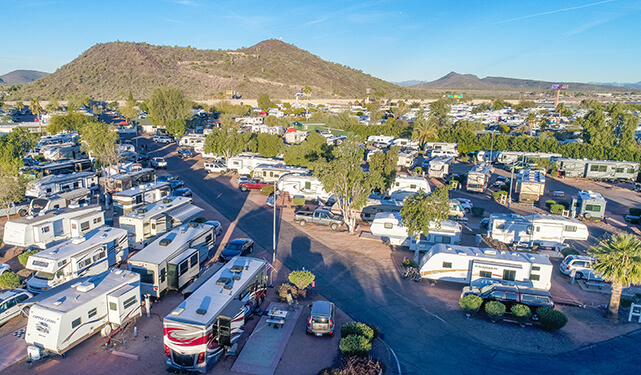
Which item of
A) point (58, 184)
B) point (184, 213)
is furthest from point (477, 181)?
point (58, 184)

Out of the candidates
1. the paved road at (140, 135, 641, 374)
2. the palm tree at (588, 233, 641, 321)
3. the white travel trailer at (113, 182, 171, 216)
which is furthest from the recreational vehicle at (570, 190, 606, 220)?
the white travel trailer at (113, 182, 171, 216)

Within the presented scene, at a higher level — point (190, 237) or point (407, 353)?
point (190, 237)

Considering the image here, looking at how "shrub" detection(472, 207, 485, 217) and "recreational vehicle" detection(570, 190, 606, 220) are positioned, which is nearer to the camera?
"recreational vehicle" detection(570, 190, 606, 220)

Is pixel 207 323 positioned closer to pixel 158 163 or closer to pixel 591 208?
pixel 591 208

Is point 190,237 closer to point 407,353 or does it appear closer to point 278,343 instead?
point 278,343

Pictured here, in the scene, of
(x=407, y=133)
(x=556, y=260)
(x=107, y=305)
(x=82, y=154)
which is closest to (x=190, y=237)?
(x=107, y=305)

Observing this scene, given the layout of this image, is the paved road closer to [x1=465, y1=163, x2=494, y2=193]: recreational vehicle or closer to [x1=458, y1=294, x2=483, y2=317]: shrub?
[x1=458, y1=294, x2=483, y2=317]: shrub

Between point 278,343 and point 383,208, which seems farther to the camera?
point 383,208

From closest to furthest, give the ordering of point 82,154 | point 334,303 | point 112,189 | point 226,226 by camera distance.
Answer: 1. point 334,303
2. point 226,226
3. point 112,189
4. point 82,154
